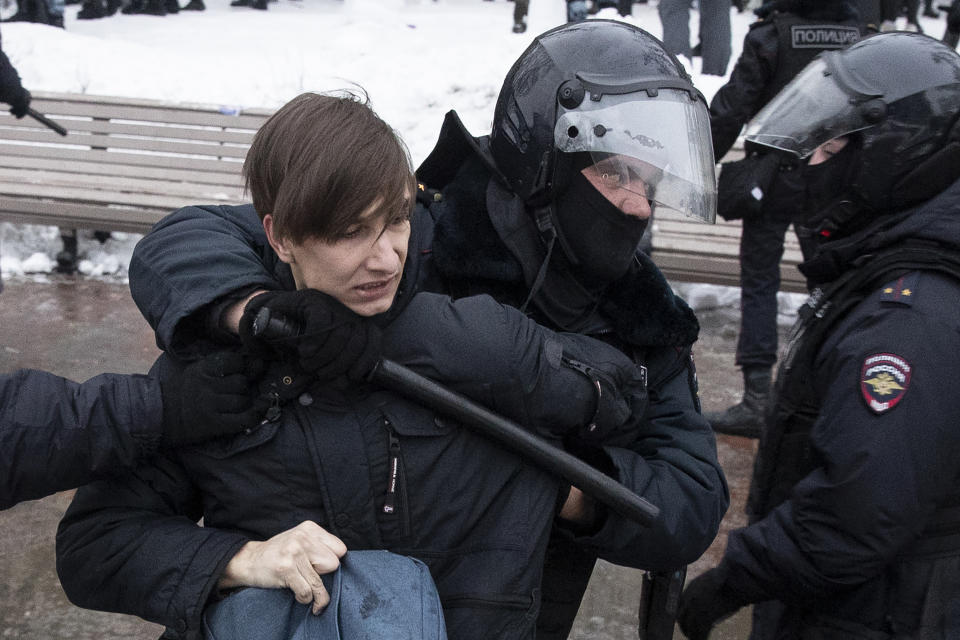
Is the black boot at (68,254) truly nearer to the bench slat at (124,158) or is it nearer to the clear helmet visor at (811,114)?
the bench slat at (124,158)

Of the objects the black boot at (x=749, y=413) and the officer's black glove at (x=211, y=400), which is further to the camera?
the black boot at (x=749, y=413)

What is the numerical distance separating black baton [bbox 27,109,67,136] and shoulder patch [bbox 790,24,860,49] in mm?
4204

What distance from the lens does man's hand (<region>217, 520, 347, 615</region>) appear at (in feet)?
4.44

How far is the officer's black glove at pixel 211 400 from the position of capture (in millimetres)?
1454

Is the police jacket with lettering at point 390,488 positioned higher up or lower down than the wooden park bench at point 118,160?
higher up

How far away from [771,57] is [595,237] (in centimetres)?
297

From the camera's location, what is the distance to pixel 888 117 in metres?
2.29

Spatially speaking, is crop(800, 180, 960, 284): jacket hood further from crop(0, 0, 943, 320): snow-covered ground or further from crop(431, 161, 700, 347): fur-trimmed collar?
crop(0, 0, 943, 320): snow-covered ground

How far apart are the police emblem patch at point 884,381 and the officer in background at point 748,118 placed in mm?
2455

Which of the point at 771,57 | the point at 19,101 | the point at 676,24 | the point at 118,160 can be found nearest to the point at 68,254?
the point at 118,160

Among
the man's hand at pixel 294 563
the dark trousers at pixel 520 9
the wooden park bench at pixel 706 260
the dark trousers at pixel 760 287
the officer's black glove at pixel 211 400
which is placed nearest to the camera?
the man's hand at pixel 294 563

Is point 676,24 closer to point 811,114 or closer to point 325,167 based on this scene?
point 811,114

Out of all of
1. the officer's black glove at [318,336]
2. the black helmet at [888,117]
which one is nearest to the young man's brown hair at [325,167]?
the officer's black glove at [318,336]

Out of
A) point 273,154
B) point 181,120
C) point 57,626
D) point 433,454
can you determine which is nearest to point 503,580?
point 433,454
